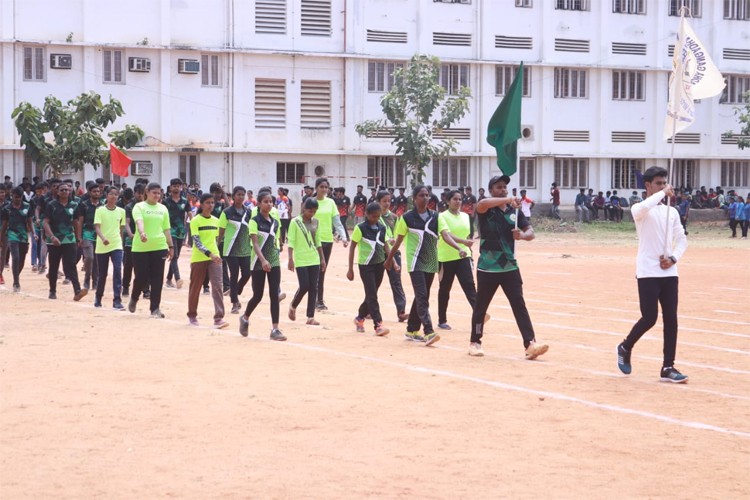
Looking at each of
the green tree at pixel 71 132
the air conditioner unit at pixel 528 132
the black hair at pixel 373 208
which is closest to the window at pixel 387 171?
the air conditioner unit at pixel 528 132

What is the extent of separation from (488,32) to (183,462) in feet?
138

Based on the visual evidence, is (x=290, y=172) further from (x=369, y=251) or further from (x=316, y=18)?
(x=369, y=251)

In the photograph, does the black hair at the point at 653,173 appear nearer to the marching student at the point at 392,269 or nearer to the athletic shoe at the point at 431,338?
→ the athletic shoe at the point at 431,338

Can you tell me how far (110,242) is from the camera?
17016 millimetres

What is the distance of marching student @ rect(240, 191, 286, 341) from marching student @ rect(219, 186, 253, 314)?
2.37 metres

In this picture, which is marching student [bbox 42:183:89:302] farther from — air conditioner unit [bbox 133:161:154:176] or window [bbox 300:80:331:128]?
window [bbox 300:80:331:128]

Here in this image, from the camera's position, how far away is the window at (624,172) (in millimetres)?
51188

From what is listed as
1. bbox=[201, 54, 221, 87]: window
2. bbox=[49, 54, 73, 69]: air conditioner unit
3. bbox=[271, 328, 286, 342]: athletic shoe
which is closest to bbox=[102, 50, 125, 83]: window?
bbox=[49, 54, 73, 69]: air conditioner unit

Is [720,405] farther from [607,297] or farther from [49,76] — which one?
[49,76]

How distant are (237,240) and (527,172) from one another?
34.3m

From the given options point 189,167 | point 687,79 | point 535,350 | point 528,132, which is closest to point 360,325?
point 535,350

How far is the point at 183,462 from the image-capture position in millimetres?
7312

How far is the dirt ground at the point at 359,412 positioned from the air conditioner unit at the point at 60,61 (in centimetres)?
2850

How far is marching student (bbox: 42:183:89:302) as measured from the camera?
1795 centimetres
